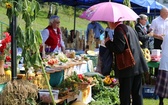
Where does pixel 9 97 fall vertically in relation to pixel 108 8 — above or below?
below

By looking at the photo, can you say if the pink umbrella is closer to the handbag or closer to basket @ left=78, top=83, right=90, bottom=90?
the handbag

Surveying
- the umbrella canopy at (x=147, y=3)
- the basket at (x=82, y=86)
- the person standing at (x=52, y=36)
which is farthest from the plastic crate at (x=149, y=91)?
the umbrella canopy at (x=147, y=3)

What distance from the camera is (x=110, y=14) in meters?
5.36

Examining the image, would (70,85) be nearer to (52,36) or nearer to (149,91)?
(52,36)

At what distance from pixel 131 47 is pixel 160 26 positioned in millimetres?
3838

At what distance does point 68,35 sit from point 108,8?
555 cm


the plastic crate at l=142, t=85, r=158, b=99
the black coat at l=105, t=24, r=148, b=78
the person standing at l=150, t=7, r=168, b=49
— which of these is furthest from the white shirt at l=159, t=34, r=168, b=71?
the person standing at l=150, t=7, r=168, b=49

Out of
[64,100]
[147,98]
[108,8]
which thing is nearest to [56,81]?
[64,100]

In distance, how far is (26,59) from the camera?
3.92 meters

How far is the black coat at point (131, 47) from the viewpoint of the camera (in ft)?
16.6

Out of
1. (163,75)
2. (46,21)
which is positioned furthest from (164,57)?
(46,21)

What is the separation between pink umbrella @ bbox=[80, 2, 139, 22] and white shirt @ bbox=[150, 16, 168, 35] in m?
3.27

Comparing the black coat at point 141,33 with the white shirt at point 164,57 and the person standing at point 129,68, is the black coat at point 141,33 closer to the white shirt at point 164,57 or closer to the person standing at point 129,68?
the white shirt at point 164,57

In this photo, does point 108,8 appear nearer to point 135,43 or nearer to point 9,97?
point 135,43
